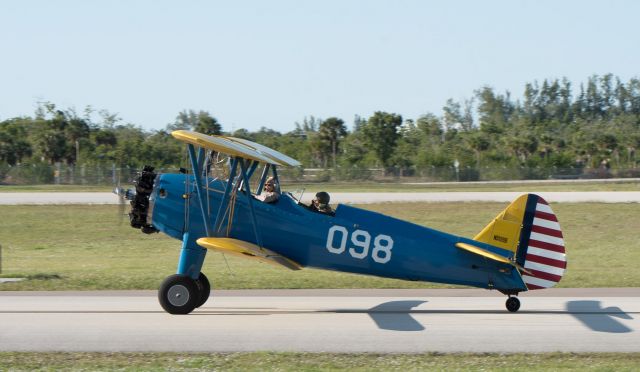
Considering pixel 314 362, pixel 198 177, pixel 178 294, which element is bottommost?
pixel 314 362

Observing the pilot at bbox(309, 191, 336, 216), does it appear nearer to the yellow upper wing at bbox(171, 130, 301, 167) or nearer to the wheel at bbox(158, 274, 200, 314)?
the yellow upper wing at bbox(171, 130, 301, 167)

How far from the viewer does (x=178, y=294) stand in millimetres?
12516

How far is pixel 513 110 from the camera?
164 m

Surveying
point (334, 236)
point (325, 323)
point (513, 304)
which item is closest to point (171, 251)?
point (334, 236)

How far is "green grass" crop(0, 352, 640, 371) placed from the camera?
9.59m

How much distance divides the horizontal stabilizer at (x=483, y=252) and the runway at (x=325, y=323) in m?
0.84

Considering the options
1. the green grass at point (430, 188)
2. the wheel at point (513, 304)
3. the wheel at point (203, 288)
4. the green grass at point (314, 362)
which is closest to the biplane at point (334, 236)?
the wheel at point (513, 304)

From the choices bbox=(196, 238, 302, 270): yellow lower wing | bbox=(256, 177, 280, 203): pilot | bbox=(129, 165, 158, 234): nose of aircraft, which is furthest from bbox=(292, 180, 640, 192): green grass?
bbox=(196, 238, 302, 270): yellow lower wing

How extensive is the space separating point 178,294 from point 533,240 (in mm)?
5149

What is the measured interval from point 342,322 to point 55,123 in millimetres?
55064

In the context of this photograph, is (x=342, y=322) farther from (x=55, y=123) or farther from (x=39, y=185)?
(x=55, y=123)

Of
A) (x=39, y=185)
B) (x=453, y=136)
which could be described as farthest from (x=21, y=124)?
(x=453, y=136)

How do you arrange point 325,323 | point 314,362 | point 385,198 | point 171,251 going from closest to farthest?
point 314,362 < point 325,323 < point 171,251 < point 385,198

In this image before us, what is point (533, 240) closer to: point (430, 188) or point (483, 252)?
point (483, 252)
